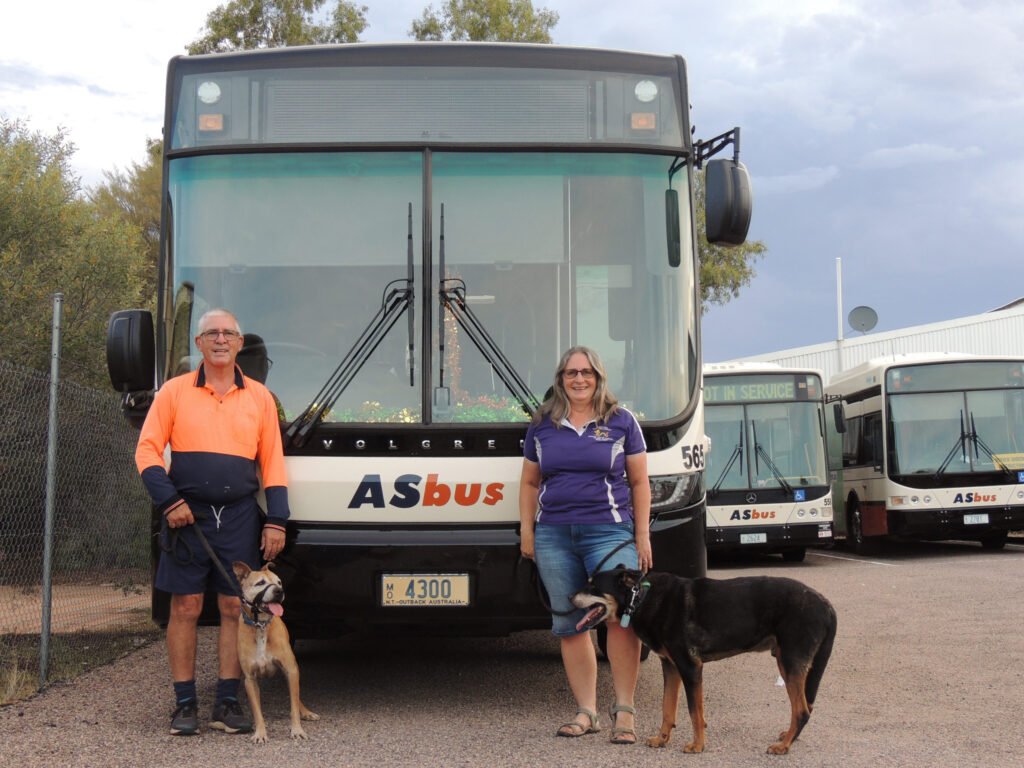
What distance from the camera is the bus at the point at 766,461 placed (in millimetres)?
17797

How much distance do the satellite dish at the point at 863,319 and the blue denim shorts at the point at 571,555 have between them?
29.0 m

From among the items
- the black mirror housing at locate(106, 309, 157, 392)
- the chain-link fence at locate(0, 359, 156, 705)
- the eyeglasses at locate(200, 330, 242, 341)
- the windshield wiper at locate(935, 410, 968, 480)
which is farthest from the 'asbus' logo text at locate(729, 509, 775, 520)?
the eyeglasses at locate(200, 330, 242, 341)

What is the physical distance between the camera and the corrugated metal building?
3469 cm

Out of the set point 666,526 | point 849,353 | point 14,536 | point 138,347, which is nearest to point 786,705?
point 666,526

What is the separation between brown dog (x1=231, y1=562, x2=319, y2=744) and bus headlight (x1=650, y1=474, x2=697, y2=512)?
1884mm

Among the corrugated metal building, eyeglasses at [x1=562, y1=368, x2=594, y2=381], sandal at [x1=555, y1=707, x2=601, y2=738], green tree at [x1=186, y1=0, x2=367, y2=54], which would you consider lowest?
sandal at [x1=555, y1=707, x2=601, y2=738]

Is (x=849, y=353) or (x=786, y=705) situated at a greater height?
(x=849, y=353)

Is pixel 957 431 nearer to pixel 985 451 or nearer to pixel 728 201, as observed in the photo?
pixel 985 451

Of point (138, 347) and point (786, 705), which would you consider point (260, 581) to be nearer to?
point (138, 347)

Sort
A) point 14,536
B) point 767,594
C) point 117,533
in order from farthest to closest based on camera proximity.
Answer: point 117,533 → point 14,536 → point 767,594

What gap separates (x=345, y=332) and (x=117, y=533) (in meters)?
6.42

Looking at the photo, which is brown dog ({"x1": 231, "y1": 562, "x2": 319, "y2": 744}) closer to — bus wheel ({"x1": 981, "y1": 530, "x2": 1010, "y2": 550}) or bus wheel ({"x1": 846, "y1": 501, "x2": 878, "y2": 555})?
bus wheel ({"x1": 846, "y1": 501, "x2": 878, "y2": 555})

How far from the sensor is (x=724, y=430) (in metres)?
18.4

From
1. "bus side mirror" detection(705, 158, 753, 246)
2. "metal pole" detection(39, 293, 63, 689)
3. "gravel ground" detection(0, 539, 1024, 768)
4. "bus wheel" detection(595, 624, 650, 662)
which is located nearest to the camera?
"gravel ground" detection(0, 539, 1024, 768)
